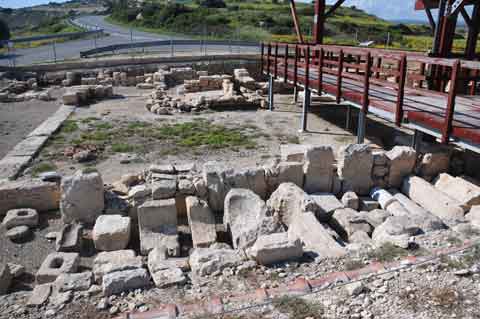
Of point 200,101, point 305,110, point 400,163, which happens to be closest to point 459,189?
point 400,163

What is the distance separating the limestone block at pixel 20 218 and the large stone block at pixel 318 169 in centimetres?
496

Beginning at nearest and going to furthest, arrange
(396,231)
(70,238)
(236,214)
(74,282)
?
1. (74,282)
2. (396,231)
3. (70,238)
4. (236,214)

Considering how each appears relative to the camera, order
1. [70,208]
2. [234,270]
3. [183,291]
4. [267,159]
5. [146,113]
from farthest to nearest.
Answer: [146,113]
[267,159]
[70,208]
[234,270]
[183,291]

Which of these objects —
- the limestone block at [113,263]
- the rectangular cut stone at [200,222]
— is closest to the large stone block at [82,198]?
the limestone block at [113,263]

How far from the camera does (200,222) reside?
673 centimetres

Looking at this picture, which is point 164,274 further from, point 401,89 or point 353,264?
point 401,89

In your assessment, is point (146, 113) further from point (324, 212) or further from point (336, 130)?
point (324, 212)

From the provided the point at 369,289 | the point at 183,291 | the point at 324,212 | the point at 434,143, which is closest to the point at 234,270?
the point at 183,291

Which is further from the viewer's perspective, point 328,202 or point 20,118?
point 20,118

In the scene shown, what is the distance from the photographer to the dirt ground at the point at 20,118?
1145cm

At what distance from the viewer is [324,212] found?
6992 mm

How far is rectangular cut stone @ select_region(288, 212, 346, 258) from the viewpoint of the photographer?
5352 mm

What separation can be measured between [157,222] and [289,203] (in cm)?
224

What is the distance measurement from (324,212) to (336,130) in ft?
20.0
